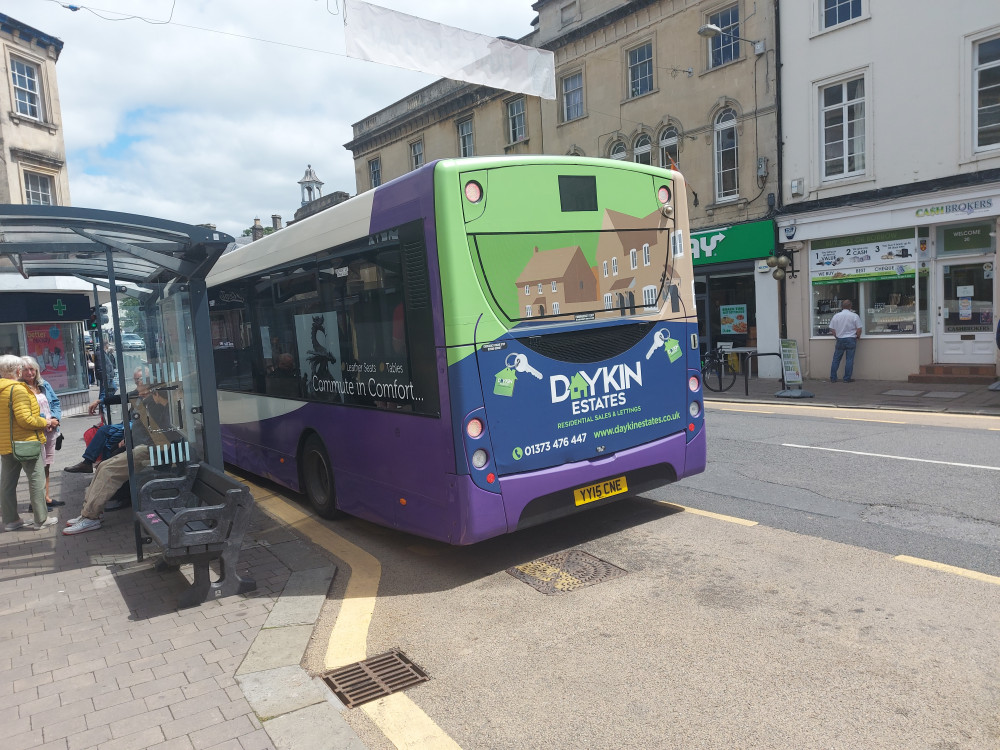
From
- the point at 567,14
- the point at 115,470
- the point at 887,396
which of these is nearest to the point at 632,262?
the point at 115,470

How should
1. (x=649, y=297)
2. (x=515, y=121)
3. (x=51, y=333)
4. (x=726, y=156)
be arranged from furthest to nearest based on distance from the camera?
1. (x=515, y=121)
2. (x=51, y=333)
3. (x=726, y=156)
4. (x=649, y=297)

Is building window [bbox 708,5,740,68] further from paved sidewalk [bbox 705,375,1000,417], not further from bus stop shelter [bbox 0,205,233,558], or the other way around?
bus stop shelter [bbox 0,205,233,558]

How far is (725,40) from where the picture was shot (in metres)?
18.6

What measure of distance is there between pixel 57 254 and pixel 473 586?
16.0 feet

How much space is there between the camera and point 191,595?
16.4 feet

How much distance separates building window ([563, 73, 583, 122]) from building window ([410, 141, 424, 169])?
26.3ft

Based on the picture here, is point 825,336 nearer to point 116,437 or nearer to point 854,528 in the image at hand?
point 854,528

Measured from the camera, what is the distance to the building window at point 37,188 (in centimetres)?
2152

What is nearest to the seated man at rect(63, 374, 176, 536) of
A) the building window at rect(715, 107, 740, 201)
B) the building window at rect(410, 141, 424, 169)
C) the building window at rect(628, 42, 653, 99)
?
the building window at rect(715, 107, 740, 201)

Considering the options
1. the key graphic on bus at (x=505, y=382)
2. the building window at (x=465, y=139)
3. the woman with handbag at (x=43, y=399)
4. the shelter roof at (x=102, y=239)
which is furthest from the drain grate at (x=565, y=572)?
the building window at (x=465, y=139)

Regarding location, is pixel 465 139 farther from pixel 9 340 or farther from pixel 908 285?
pixel 908 285

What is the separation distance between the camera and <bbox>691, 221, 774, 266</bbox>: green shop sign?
59.1 feet

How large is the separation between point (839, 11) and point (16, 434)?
703 inches

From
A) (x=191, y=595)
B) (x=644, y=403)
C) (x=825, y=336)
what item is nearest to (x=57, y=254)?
(x=191, y=595)
